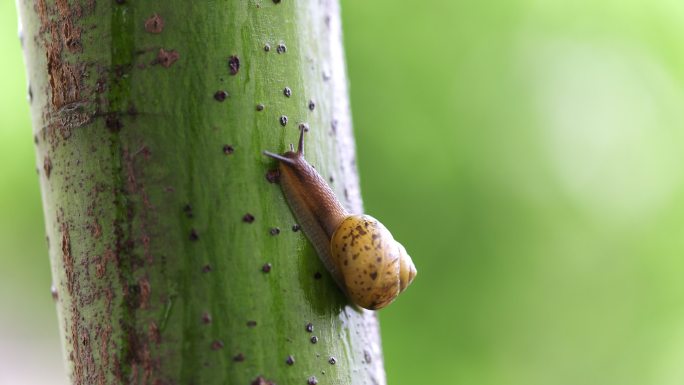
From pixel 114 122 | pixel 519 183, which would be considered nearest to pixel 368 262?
pixel 114 122

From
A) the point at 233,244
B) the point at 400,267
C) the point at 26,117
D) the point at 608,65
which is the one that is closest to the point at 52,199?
the point at 233,244

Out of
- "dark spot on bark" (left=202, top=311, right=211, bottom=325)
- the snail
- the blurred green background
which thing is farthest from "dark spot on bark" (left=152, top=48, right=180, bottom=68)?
the blurred green background

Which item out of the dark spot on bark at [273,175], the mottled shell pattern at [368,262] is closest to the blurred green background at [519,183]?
the mottled shell pattern at [368,262]

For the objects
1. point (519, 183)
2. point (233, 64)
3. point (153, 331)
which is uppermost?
point (233, 64)

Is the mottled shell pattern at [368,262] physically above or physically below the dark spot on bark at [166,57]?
below

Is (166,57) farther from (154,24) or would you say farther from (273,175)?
(273,175)

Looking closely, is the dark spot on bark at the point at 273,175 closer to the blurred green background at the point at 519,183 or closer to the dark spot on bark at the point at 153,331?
the dark spot on bark at the point at 153,331

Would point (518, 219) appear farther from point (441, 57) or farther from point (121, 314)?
point (121, 314)
